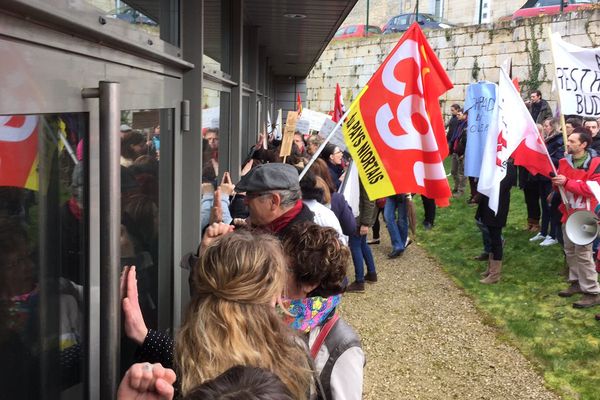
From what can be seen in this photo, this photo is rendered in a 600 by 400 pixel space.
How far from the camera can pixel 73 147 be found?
5.14ft

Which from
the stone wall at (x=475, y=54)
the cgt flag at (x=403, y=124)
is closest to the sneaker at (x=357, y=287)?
the cgt flag at (x=403, y=124)

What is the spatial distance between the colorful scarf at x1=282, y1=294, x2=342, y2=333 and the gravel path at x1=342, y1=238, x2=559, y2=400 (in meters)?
2.75

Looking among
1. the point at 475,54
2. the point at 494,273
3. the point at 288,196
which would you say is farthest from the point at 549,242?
the point at 475,54

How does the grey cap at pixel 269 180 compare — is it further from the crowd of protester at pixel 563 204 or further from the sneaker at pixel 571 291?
the sneaker at pixel 571 291

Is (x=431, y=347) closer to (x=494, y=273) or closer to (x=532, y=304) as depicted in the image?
(x=532, y=304)

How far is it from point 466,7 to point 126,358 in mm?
26436

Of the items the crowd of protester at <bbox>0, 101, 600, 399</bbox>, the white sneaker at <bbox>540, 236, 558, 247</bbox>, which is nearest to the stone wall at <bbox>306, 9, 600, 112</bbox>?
the white sneaker at <bbox>540, 236, 558, 247</bbox>

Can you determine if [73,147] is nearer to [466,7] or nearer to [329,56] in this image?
[329,56]

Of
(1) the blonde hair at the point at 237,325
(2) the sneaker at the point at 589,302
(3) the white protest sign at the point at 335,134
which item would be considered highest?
(3) the white protest sign at the point at 335,134

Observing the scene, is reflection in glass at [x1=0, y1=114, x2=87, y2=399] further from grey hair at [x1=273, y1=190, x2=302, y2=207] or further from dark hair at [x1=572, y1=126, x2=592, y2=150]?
dark hair at [x1=572, y1=126, x2=592, y2=150]

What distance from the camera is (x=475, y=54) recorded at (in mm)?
19438

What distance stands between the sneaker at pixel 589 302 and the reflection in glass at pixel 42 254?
5582 millimetres

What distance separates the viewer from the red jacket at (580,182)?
5992mm

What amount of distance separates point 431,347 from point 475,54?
51.0 ft
